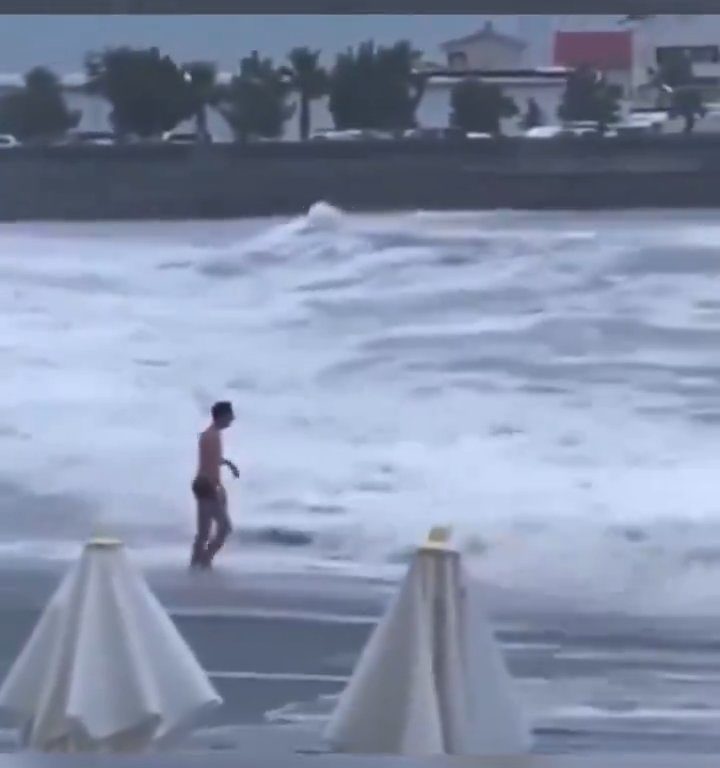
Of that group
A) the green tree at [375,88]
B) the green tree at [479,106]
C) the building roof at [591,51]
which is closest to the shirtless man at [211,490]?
the green tree at [375,88]

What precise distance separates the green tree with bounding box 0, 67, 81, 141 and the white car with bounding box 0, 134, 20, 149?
0.01 metres

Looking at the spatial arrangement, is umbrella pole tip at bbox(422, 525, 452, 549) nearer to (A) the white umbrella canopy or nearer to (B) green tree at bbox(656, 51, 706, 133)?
(A) the white umbrella canopy

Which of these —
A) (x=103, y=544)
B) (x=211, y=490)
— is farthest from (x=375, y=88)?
(x=103, y=544)

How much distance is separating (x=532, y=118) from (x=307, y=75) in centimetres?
47

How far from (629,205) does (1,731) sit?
1737 millimetres

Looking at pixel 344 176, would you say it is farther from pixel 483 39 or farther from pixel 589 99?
pixel 589 99

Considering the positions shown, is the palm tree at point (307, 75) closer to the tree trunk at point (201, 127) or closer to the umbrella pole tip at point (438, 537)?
the tree trunk at point (201, 127)

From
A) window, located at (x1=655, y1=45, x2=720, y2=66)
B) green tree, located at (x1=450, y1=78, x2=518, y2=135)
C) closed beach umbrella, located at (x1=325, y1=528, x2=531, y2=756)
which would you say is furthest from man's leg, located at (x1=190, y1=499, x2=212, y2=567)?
window, located at (x1=655, y1=45, x2=720, y2=66)

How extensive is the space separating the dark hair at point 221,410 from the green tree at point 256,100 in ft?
1.80

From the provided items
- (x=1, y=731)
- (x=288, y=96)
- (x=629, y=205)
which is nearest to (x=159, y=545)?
(x=1, y=731)

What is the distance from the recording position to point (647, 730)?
398 cm

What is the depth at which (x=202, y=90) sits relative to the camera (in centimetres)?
367

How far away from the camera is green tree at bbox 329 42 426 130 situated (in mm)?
3602

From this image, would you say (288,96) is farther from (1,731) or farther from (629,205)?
(1,731)
